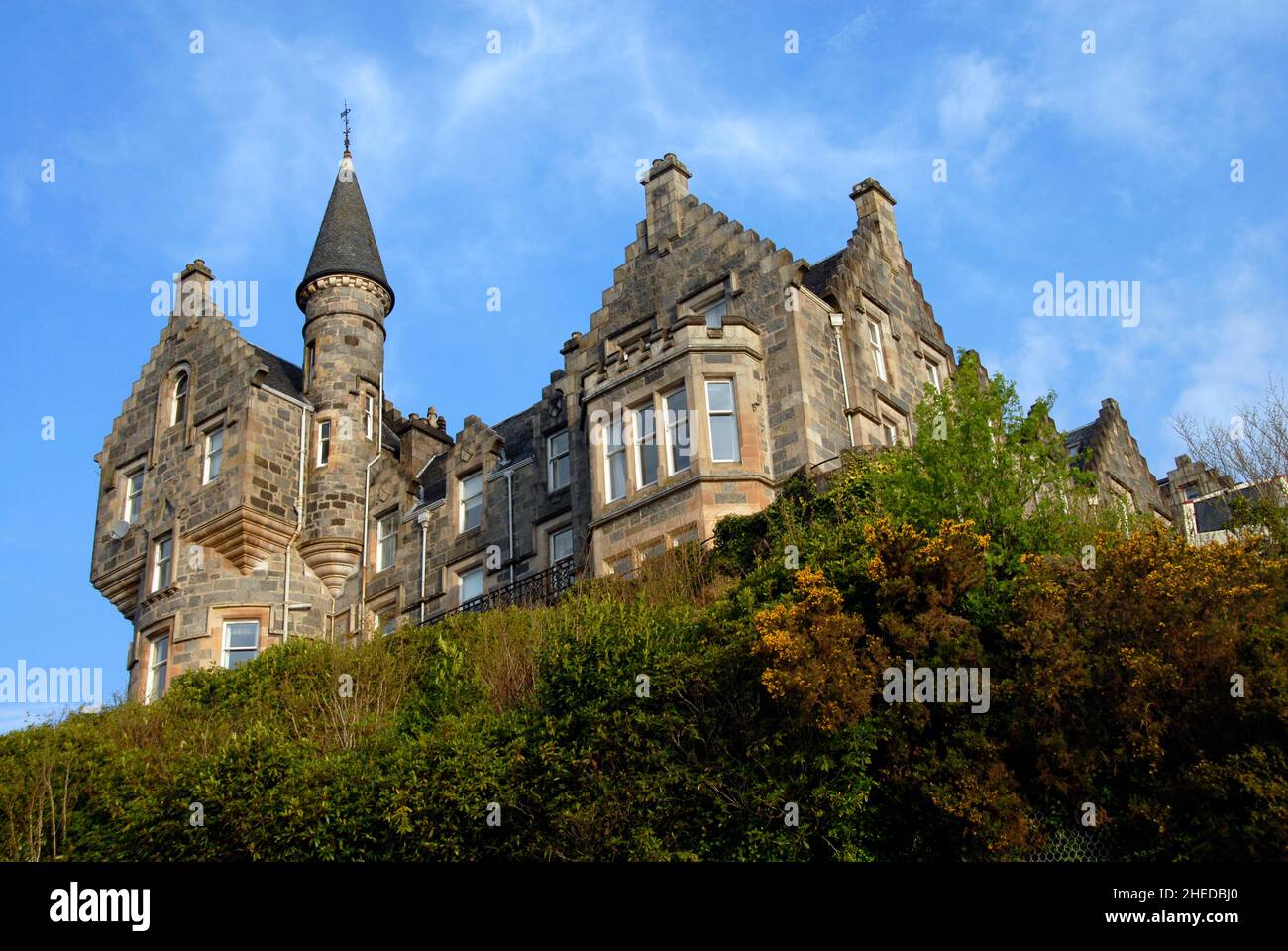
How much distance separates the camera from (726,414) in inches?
1165

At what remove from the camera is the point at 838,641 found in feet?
57.6

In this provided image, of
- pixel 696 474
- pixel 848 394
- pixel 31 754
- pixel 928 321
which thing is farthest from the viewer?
pixel 928 321

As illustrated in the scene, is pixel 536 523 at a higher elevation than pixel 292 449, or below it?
below

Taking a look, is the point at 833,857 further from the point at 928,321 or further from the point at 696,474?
the point at 928,321

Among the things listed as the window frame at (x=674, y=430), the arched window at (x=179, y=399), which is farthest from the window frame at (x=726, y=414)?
the arched window at (x=179, y=399)

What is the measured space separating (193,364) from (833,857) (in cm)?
2705

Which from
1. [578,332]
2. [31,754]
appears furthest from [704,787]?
[578,332]

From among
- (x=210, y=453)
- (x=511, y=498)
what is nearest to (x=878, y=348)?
(x=511, y=498)

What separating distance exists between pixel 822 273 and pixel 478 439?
31.2 feet

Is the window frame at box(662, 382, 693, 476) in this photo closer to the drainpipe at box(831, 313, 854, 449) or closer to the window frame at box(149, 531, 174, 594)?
the drainpipe at box(831, 313, 854, 449)

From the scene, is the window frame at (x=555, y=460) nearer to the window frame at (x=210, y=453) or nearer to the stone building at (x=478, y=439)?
the stone building at (x=478, y=439)

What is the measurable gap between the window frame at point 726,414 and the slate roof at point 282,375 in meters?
13.1

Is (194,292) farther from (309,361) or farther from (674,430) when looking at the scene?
(674,430)
